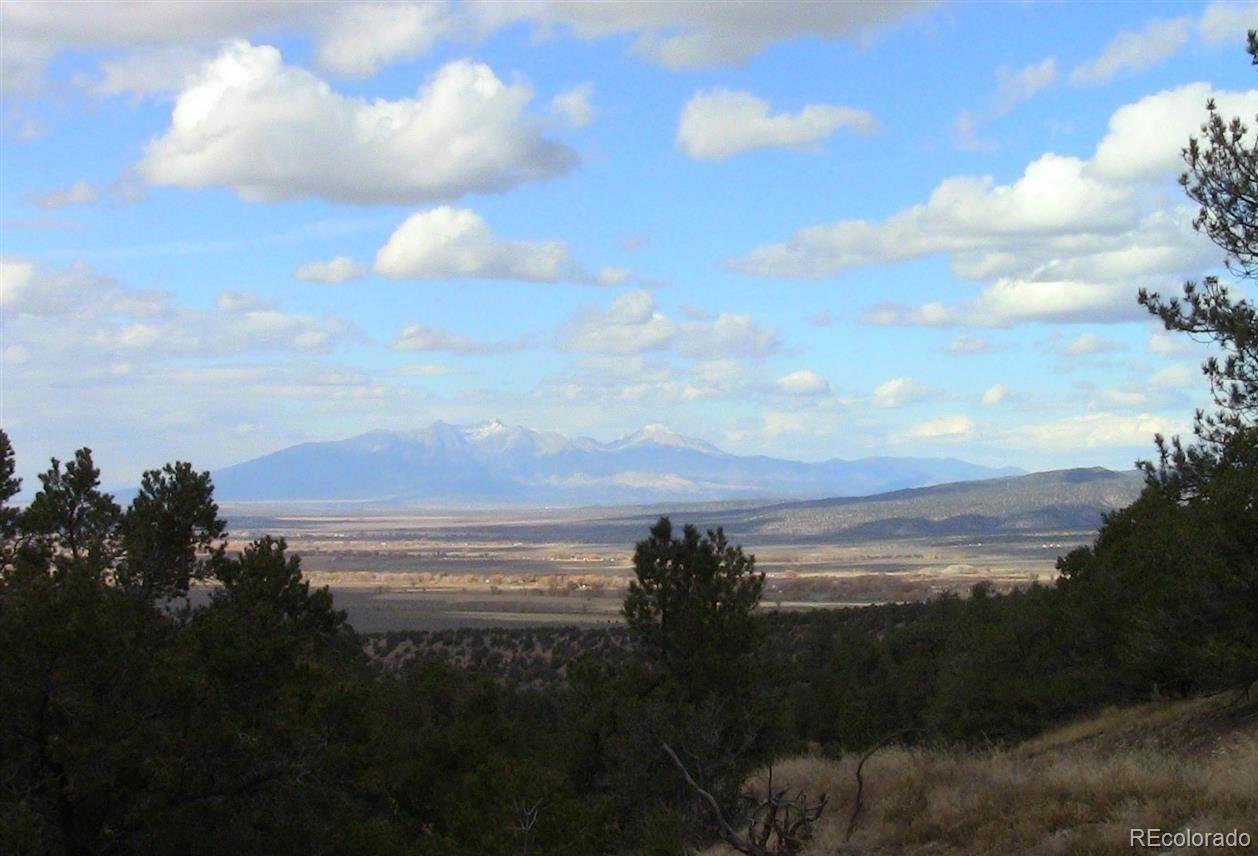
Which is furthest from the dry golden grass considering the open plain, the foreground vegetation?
the open plain

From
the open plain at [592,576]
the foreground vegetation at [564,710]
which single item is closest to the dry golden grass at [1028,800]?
the foreground vegetation at [564,710]

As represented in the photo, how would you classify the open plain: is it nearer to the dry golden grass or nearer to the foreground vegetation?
the foreground vegetation

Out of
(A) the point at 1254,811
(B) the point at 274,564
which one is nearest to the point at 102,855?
(B) the point at 274,564

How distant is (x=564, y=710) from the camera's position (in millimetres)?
26922

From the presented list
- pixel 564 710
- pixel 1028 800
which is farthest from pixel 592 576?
pixel 1028 800

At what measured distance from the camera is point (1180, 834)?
8.74 m

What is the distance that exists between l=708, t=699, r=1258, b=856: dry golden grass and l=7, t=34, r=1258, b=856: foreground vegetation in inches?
1.4

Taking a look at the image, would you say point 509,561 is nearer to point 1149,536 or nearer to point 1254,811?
point 1149,536

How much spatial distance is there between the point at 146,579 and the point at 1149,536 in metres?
16.1

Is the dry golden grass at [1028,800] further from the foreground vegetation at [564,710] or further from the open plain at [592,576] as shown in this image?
the open plain at [592,576]

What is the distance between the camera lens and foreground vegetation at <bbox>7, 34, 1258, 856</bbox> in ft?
37.6

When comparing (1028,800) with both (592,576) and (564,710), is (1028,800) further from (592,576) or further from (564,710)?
(592,576)

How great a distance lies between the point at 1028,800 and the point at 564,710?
57.1 feet

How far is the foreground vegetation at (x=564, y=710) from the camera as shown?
11.5 meters
